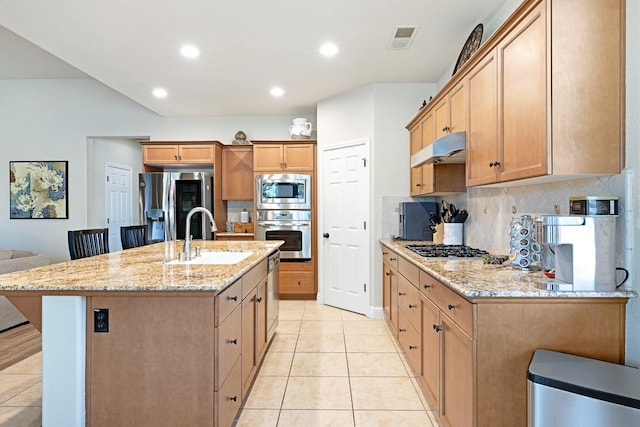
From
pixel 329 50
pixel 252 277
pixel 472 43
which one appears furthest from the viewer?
pixel 329 50

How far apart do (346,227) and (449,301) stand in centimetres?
264

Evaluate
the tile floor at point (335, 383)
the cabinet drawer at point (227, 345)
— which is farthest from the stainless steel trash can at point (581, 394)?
the cabinet drawer at point (227, 345)

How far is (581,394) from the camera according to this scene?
44.0 inches

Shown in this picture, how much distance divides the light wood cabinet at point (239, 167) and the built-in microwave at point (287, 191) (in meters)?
0.57

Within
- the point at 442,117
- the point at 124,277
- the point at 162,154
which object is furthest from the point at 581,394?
the point at 162,154

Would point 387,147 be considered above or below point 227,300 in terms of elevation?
above

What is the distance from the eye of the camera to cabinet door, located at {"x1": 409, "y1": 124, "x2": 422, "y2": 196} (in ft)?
11.6

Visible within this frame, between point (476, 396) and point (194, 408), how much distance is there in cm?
124

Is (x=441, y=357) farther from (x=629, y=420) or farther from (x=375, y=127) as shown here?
(x=375, y=127)

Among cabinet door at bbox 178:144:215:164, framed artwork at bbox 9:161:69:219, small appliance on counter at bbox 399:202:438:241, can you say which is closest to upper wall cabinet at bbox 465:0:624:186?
small appliance on counter at bbox 399:202:438:241

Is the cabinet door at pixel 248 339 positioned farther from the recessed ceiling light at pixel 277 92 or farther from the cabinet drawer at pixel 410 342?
the recessed ceiling light at pixel 277 92

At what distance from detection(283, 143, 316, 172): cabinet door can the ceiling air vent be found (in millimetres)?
2021

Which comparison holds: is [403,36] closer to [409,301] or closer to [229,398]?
[409,301]

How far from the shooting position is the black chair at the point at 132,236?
11.3ft
